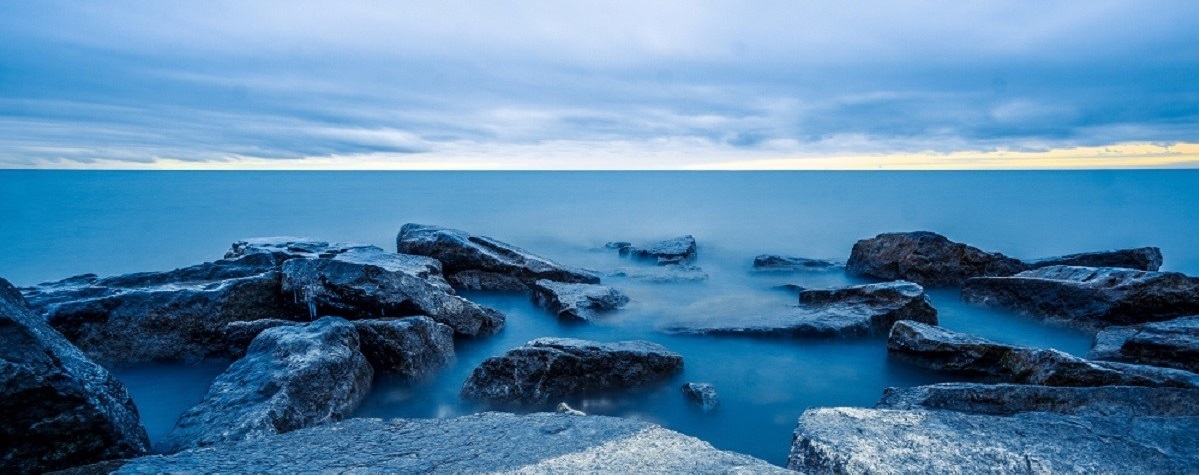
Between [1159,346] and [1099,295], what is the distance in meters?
2.39

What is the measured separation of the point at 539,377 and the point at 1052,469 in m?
4.22

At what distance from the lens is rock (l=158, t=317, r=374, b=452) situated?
4727 mm

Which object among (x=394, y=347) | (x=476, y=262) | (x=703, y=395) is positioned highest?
(x=476, y=262)

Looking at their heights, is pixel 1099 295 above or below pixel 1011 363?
above

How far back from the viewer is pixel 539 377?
6215 millimetres

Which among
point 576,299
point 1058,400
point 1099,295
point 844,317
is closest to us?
point 1058,400

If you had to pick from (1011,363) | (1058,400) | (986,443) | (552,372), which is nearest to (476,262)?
(552,372)

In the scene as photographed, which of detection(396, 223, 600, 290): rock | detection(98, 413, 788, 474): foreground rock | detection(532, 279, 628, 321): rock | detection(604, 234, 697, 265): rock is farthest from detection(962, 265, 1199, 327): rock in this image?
detection(98, 413, 788, 474): foreground rock

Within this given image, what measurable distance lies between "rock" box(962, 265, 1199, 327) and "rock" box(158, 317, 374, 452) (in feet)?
31.2

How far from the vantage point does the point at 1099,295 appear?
839cm

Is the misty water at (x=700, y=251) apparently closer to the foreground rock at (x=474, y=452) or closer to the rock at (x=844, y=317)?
the rock at (x=844, y=317)

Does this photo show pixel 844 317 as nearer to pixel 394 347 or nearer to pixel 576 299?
pixel 576 299

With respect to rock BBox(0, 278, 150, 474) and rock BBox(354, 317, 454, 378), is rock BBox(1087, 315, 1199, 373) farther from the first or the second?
rock BBox(0, 278, 150, 474)

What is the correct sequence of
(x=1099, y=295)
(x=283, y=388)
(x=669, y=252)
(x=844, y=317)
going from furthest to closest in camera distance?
1. (x=669, y=252)
2. (x=844, y=317)
3. (x=1099, y=295)
4. (x=283, y=388)
